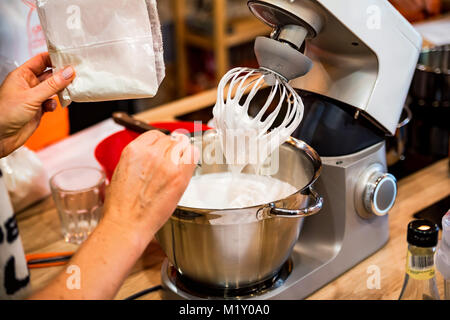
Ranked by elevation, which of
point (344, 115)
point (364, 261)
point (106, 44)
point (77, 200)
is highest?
point (106, 44)

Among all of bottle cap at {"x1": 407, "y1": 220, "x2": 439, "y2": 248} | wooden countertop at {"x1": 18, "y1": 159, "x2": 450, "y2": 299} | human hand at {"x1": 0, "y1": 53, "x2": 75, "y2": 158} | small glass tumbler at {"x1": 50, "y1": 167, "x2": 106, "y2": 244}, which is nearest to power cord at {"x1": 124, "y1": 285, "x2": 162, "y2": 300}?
wooden countertop at {"x1": 18, "y1": 159, "x2": 450, "y2": 299}

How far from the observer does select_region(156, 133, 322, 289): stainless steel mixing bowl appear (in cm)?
74

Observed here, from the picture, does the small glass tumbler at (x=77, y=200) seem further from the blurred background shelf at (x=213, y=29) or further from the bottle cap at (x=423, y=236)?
the blurred background shelf at (x=213, y=29)

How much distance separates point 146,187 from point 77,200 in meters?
0.44

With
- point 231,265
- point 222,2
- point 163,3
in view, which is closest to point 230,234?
point 231,265

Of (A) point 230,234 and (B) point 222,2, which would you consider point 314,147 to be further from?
(B) point 222,2

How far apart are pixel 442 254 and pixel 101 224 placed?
16.5 inches

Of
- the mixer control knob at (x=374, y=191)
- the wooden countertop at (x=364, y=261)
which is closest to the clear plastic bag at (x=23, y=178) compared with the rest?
the wooden countertop at (x=364, y=261)

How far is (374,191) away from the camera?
35.5 inches

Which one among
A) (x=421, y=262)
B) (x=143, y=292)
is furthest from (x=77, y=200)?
(x=421, y=262)

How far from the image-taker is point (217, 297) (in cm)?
85

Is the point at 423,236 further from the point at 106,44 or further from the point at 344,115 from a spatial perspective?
the point at 106,44

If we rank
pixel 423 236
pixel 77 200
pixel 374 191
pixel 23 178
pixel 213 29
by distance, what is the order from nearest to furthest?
pixel 423 236 → pixel 374 191 → pixel 77 200 → pixel 23 178 → pixel 213 29

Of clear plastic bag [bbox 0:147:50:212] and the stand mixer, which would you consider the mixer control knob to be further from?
clear plastic bag [bbox 0:147:50:212]
